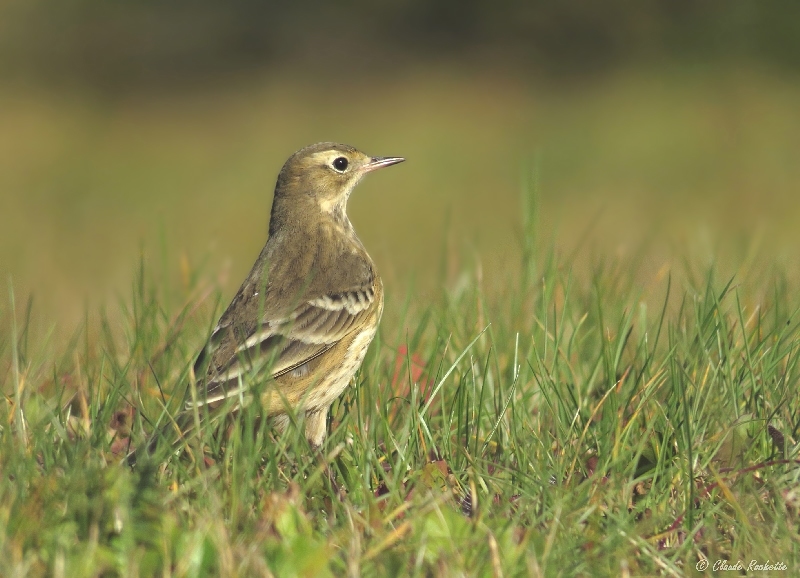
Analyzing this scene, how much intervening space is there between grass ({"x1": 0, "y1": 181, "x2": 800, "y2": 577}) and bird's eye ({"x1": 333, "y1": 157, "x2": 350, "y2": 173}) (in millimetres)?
1141

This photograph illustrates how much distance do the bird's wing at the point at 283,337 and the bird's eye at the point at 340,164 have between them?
957 millimetres

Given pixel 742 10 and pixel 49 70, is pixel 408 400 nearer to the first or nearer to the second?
pixel 742 10

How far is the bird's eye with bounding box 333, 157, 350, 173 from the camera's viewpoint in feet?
18.9

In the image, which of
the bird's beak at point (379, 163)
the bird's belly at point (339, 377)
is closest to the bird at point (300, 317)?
the bird's belly at point (339, 377)

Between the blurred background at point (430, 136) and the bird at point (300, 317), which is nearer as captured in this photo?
the bird at point (300, 317)

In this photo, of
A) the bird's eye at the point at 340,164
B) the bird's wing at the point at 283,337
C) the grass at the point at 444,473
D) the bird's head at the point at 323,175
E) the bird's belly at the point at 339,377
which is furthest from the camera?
the bird's eye at the point at 340,164

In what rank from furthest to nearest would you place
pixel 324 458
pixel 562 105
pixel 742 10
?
1. pixel 742 10
2. pixel 562 105
3. pixel 324 458

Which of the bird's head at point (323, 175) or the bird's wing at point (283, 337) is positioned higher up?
the bird's head at point (323, 175)

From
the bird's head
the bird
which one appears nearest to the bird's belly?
the bird

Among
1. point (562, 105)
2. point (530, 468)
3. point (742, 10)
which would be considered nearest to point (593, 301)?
point (530, 468)

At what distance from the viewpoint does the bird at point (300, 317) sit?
14.2 ft

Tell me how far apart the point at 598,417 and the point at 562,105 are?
16909 mm

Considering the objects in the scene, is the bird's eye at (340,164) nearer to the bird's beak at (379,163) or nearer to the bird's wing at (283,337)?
the bird's beak at (379,163)

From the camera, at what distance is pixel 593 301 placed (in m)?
5.36
